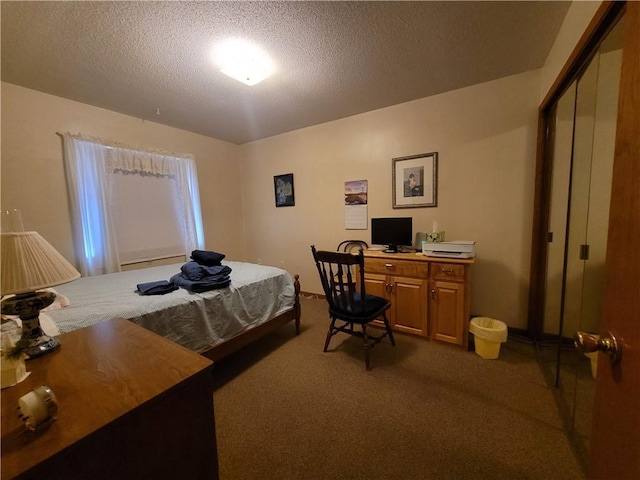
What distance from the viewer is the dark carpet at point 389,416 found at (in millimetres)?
1266

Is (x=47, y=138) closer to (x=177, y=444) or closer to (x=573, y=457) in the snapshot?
(x=177, y=444)

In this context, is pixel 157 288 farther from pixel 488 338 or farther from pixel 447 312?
pixel 488 338

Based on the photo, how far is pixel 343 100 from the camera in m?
2.84

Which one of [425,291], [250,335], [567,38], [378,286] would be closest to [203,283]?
[250,335]

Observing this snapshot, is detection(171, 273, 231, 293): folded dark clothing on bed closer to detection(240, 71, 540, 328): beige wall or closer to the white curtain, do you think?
the white curtain

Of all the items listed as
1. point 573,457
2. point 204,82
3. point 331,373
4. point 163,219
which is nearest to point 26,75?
point 204,82

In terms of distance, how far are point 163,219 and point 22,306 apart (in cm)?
279

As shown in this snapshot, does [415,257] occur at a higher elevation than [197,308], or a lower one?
higher

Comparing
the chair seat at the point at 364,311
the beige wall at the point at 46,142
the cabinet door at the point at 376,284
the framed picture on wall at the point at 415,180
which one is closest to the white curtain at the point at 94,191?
the beige wall at the point at 46,142

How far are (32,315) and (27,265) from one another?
0.24 metres

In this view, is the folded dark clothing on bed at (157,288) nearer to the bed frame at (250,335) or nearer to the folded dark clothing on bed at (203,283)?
the folded dark clothing on bed at (203,283)

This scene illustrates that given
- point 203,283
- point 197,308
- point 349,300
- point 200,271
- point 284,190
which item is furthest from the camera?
point 284,190

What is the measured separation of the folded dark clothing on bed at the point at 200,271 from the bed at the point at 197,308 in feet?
0.44

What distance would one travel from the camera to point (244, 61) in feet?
6.72
